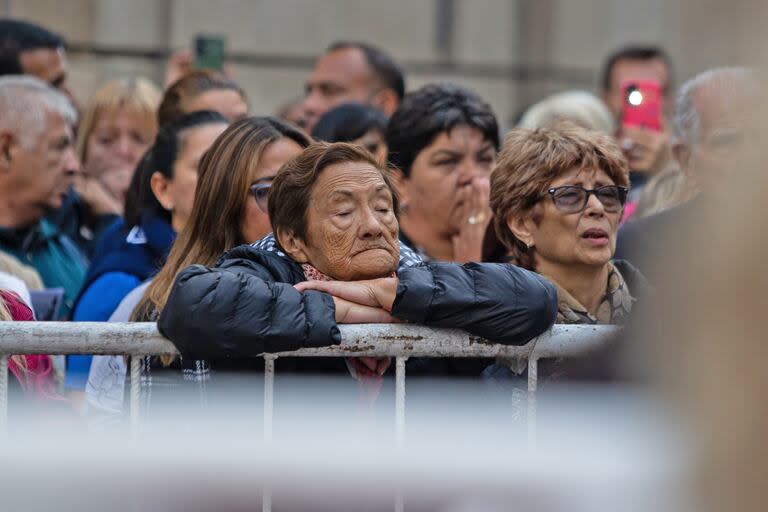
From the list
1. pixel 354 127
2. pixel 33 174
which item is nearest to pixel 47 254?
pixel 33 174

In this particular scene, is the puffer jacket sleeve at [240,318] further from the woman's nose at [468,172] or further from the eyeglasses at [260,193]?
→ the woman's nose at [468,172]

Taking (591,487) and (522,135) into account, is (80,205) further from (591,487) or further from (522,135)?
(591,487)

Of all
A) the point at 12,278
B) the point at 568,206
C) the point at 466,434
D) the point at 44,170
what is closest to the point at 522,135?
the point at 568,206

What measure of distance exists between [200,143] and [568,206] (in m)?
1.47

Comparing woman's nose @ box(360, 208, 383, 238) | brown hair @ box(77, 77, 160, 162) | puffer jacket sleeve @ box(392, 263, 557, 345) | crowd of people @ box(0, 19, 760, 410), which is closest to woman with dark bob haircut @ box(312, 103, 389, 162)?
crowd of people @ box(0, 19, 760, 410)

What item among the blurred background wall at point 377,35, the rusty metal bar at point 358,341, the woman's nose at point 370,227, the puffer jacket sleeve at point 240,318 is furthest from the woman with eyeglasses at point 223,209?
the blurred background wall at point 377,35

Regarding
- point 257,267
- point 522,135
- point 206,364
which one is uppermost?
point 522,135

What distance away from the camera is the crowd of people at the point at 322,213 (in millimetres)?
2738

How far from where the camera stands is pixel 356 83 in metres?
6.30

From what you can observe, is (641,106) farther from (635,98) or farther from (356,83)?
(356,83)

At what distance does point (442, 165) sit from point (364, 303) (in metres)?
1.86

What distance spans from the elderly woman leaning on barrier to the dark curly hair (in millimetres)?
1337

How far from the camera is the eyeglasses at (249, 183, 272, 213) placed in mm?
3684

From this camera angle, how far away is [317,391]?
7.52 feet
